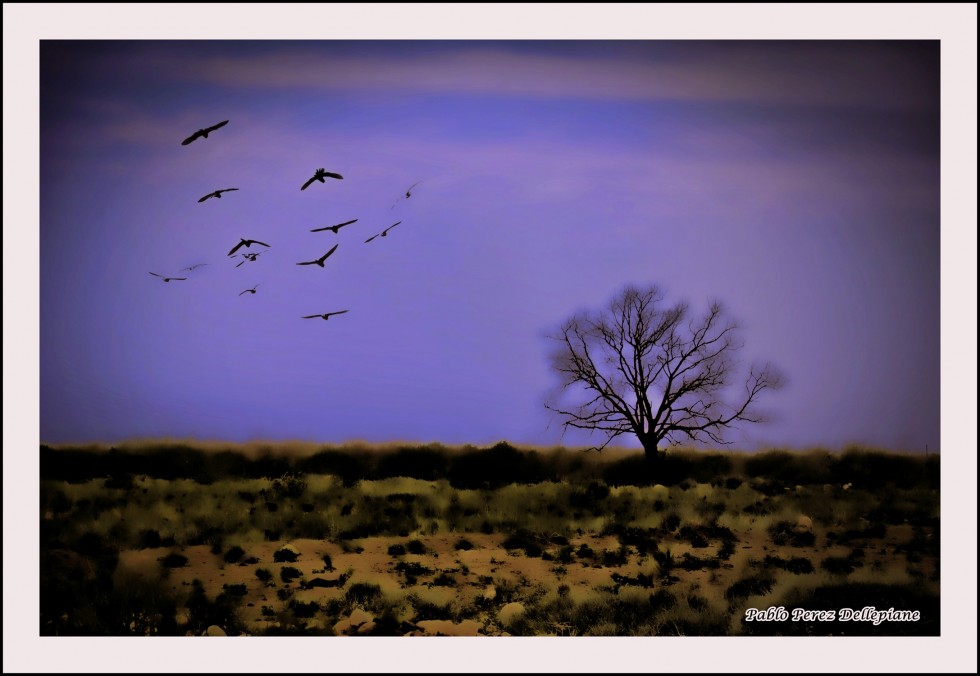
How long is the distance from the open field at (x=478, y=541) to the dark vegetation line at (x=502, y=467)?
0.03 m

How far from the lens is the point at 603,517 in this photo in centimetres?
1080

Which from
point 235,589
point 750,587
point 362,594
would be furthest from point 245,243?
point 750,587

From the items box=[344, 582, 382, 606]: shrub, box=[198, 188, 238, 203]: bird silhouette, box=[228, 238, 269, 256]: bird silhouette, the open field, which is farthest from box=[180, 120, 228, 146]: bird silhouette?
box=[344, 582, 382, 606]: shrub

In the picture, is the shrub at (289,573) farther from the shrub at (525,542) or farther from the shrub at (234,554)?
the shrub at (525,542)

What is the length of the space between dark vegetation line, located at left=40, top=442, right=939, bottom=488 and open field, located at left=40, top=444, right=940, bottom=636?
0.10 feet

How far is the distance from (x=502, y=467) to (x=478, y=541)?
165 cm

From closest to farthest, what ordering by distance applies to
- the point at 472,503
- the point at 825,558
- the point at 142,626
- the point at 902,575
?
1. the point at 142,626
2. the point at 902,575
3. the point at 825,558
4. the point at 472,503

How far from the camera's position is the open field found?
8227 millimetres

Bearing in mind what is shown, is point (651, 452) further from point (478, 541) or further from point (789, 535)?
point (478, 541)

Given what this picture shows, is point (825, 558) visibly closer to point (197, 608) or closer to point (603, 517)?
point (603, 517)

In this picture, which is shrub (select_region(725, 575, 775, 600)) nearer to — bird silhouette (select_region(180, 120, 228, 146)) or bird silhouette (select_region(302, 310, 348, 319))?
bird silhouette (select_region(302, 310, 348, 319))

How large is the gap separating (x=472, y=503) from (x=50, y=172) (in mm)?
6525

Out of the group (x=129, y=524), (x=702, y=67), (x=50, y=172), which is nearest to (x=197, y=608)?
(x=129, y=524)

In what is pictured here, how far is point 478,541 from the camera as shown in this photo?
10.4 m
